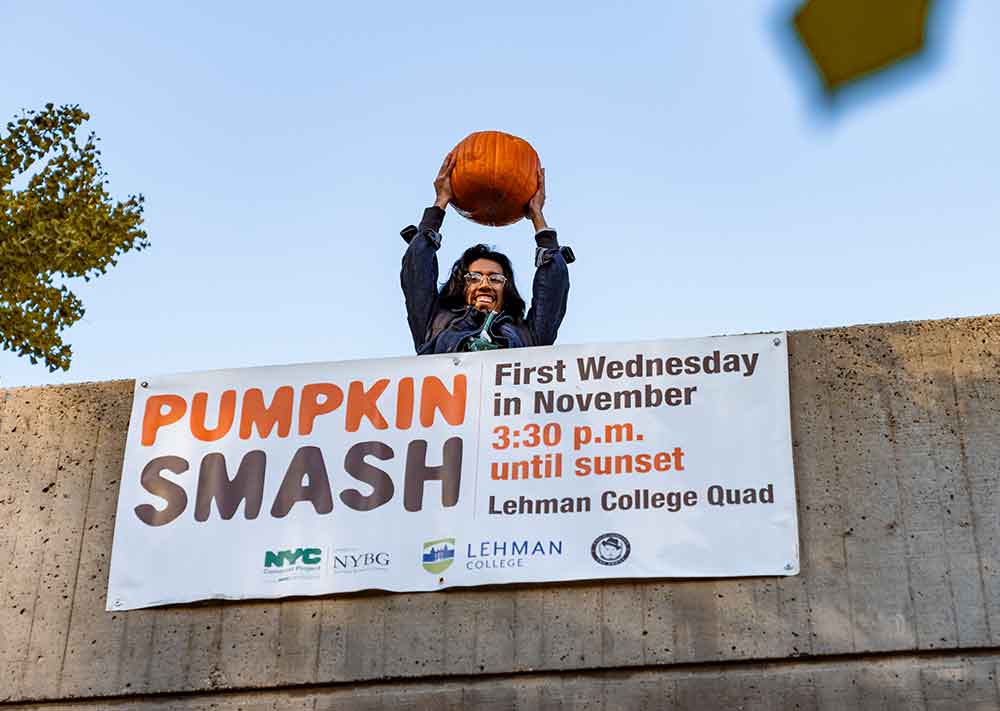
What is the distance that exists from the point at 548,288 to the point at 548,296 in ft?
0.14

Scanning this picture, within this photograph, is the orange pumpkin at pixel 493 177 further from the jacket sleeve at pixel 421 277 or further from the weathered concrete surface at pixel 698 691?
the weathered concrete surface at pixel 698 691

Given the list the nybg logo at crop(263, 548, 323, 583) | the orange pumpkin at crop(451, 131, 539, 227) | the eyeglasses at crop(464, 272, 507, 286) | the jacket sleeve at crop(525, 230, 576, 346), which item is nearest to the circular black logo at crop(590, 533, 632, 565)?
the nybg logo at crop(263, 548, 323, 583)

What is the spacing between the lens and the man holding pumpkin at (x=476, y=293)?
6.43m

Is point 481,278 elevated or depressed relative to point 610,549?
elevated

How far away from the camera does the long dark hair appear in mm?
6688

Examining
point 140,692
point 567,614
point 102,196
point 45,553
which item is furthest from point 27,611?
point 102,196

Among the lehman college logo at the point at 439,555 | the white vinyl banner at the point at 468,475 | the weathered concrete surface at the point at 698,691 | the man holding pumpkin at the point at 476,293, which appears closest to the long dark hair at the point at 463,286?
the man holding pumpkin at the point at 476,293

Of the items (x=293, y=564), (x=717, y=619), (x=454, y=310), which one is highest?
(x=454, y=310)

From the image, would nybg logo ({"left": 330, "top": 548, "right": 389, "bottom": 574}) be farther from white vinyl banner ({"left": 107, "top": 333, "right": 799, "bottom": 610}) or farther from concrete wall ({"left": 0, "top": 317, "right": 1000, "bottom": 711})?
concrete wall ({"left": 0, "top": 317, "right": 1000, "bottom": 711})

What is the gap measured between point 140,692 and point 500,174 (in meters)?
2.83

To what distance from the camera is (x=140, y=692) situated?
211 inches

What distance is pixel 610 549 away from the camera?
520cm

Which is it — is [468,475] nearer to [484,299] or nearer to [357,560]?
[357,560]

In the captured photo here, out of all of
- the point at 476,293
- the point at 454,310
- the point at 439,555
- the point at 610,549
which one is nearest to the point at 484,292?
the point at 476,293
